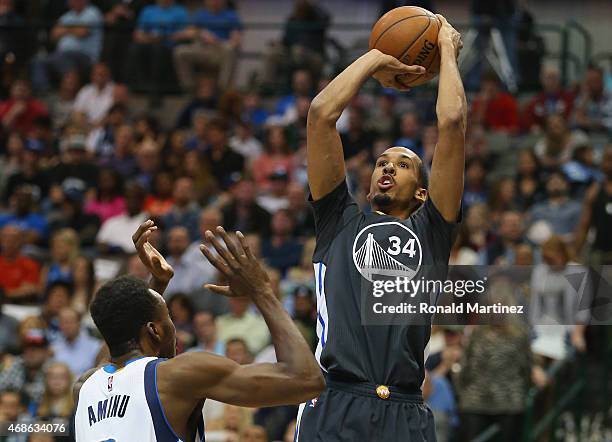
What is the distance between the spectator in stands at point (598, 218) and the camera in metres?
12.9

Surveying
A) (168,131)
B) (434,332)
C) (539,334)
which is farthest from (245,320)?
(168,131)

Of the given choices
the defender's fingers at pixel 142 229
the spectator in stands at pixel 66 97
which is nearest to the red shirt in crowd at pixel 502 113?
the spectator in stands at pixel 66 97

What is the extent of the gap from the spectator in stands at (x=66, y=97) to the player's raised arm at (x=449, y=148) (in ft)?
39.5

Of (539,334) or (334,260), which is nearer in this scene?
(334,260)

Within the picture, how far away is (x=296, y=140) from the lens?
16.0 metres

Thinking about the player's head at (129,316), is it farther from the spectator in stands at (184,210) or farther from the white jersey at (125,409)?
the spectator in stands at (184,210)

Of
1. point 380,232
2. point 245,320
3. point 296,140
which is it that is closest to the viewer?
point 380,232

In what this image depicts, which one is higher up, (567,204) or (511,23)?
(511,23)

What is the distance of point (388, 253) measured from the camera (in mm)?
6332

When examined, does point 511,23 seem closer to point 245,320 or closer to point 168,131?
point 168,131

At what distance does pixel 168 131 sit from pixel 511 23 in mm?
4629

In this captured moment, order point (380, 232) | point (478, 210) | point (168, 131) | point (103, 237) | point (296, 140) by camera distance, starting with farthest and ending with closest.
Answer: point (168, 131)
point (296, 140)
point (103, 237)
point (478, 210)
point (380, 232)

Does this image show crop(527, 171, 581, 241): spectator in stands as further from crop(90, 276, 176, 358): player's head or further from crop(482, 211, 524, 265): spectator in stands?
crop(90, 276, 176, 358): player's head

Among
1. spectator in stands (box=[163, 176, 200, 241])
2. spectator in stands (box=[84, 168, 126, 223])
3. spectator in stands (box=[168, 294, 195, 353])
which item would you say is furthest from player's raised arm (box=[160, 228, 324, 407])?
spectator in stands (box=[84, 168, 126, 223])
